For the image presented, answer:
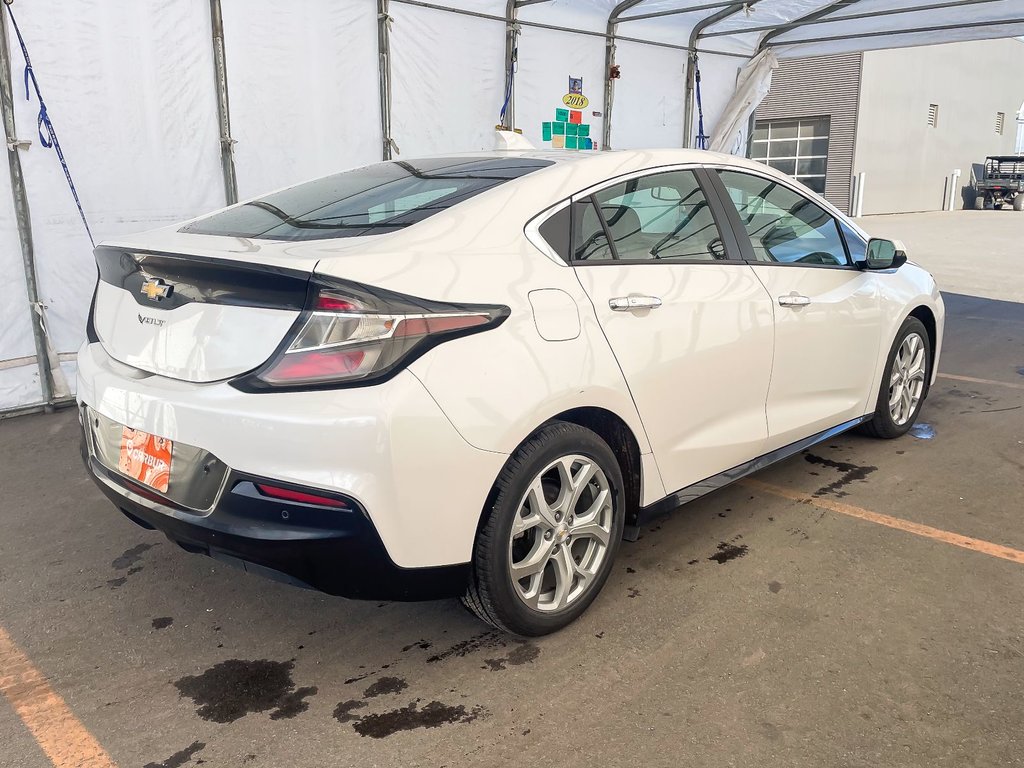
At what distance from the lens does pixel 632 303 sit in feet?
9.50

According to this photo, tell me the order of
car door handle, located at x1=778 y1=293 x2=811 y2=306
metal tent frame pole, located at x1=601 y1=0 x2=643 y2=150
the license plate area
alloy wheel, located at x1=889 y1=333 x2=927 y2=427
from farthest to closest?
metal tent frame pole, located at x1=601 y1=0 x2=643 y2=150, alloy wheel, located at x1=889 y1=333 x2=927 y2=427, car door handle, located at x1=778 y1=293 x2=811 y2=306, the license plate area

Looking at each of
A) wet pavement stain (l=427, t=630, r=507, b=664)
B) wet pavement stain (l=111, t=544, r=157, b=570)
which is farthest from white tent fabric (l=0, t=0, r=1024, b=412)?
wet pavement stain (l=427, t=630, r=507, b=664)

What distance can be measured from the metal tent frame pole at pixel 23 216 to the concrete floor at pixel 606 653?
1674 mm

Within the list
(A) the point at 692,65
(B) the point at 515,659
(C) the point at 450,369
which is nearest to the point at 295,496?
(C) the point at 450,369

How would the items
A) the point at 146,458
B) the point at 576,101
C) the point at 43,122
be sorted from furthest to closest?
the point at 576,101, the point at 43,122, the point at 146,458

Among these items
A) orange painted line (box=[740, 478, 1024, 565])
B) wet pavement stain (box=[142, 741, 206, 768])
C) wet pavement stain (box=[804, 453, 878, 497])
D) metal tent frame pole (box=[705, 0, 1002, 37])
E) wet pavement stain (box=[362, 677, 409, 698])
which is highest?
metal tent frame pole (box=[705, 0, 1002, 37])

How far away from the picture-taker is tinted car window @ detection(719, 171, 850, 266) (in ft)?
11.8

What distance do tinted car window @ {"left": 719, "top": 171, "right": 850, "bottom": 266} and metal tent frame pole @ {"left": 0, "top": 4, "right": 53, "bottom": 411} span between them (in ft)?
13.5

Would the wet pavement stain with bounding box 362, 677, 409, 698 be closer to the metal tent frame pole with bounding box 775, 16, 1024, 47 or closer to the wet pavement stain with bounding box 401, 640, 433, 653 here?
the wet pavement stain with bounding box 401, 640, 433, 653

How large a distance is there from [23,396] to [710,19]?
6.74 m

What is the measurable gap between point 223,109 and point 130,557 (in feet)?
11.5

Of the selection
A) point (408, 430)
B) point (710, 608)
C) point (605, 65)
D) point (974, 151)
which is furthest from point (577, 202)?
point (974, 151)

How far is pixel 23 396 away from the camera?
5.52 m

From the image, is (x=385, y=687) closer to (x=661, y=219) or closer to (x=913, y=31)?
(x=661, y=219)
